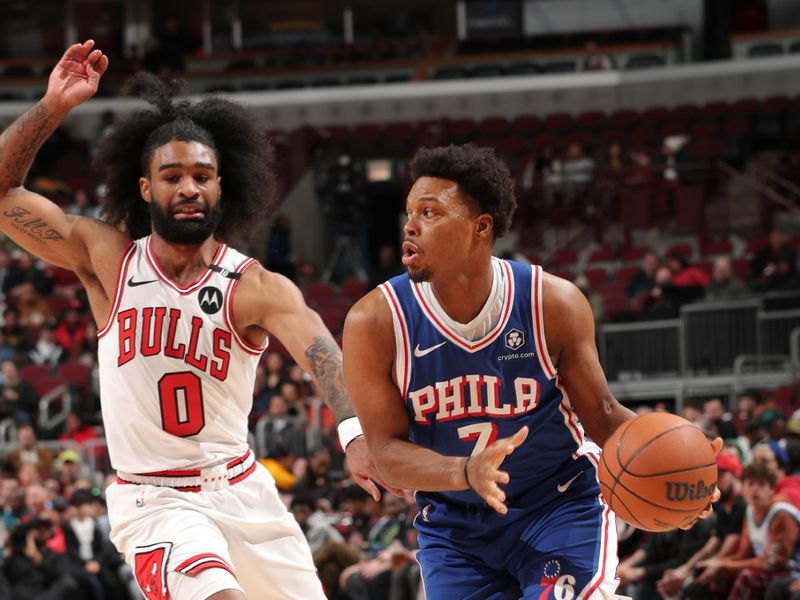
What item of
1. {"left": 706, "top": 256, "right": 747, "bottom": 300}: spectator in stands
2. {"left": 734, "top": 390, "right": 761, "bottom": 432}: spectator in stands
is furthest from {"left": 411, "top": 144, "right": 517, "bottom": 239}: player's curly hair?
{"left": 706, "top": 256, "right": 747, "bottom": 300}: spectator in stands

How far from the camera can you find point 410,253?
4.23 meters

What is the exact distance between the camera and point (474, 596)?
4414 mm

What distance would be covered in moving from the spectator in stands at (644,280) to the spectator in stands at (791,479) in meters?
6.54

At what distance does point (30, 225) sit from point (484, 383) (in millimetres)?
2296

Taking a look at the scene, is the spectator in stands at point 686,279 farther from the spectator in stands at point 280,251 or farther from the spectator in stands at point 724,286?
the spectator in stands at point 280,251

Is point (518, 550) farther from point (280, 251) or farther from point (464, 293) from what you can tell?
point (280, 251)

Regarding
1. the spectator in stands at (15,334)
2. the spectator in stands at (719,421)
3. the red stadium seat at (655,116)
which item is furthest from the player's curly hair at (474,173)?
the red stadium seat at (655,116)

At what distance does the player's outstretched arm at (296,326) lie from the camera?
5.03m

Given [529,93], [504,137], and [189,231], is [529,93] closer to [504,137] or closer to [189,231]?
[504,137]

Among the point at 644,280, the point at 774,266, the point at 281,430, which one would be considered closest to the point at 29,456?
the point at 281,430

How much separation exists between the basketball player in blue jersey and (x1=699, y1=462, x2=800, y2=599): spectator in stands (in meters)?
4.52

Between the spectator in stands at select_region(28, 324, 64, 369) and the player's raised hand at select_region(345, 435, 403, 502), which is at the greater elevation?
the player's raised hand at select_region(345, 435, 403, 502)

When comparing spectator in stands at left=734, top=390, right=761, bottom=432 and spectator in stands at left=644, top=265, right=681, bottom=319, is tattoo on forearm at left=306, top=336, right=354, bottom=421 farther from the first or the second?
spectator in stands at left=644, top=265, right=681, bottom=319

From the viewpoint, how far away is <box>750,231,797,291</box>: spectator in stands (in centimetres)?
1506
